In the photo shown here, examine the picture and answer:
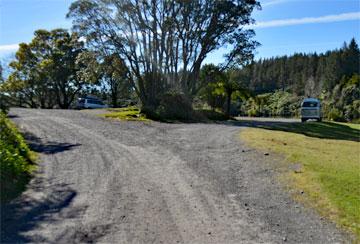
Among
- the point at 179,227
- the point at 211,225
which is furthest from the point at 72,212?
the point at 211,225

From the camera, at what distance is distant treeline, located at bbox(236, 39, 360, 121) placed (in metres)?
57.4

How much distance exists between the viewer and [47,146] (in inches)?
427

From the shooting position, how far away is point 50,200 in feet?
20.9

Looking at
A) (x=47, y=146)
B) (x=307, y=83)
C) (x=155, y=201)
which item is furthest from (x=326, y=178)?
(x=307, y=83)

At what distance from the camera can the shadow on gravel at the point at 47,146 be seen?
10204 mm

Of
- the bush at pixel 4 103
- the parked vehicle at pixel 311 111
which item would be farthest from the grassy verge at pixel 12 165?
the parked vehicle at pixel 311 111

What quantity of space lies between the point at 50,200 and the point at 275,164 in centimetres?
536

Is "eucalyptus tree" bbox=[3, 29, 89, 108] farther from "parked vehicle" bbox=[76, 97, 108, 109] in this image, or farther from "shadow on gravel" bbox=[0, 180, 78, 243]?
"shadow on gravel" bbox=[0, 180, 78, 243]

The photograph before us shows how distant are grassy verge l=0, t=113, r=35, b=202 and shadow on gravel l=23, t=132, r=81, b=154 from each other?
0.55 m

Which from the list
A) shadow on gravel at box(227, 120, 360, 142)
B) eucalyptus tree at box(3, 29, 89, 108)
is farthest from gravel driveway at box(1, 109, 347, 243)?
eucalyptus tree at box(3, 29, 89, 108)

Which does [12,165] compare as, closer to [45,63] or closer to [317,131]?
[317,131]

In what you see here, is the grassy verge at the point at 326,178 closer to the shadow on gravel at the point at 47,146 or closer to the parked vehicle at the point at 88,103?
the shadow on gravel at the point at 47,146

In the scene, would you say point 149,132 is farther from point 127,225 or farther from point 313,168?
point 127,225

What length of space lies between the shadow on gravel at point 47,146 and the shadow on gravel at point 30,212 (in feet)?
10.8
